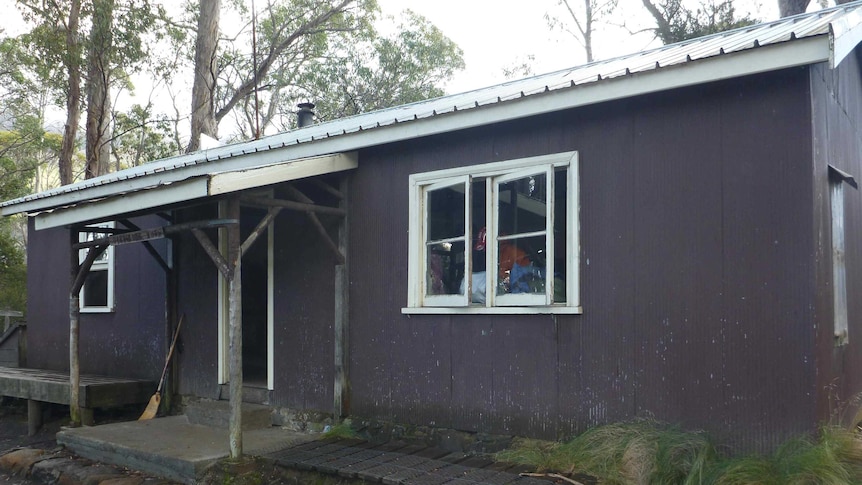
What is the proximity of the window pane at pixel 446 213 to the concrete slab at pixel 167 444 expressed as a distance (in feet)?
7.45

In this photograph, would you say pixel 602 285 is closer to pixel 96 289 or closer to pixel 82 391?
pixel 82 391

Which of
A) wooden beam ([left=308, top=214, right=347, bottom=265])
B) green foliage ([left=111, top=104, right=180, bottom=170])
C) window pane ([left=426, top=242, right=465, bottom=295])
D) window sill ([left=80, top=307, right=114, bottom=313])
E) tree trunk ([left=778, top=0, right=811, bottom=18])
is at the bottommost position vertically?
window sill ([left=80, top=307, right=114, bottom=313])

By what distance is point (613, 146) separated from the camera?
5656 millimetres

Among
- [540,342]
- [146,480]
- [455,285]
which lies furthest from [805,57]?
[146,480]

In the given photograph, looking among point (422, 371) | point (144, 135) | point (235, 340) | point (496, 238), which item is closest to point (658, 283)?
point (496, 238)

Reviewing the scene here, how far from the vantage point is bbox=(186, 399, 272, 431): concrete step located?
25.1 ft

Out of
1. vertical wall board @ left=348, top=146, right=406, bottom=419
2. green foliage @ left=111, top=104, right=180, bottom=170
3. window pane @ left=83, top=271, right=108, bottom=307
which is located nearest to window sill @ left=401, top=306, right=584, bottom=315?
vertical wall board @ left=348, top=146, right=406, bottom=419

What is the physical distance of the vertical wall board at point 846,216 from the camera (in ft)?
16.2

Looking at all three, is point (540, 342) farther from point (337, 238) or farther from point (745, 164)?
point (337, 238)

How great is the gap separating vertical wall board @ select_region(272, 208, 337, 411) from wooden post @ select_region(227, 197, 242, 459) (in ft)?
3.82

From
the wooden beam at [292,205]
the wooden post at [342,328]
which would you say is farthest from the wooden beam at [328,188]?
the wooden beam at [292,205]

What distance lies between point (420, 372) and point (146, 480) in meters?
2.52

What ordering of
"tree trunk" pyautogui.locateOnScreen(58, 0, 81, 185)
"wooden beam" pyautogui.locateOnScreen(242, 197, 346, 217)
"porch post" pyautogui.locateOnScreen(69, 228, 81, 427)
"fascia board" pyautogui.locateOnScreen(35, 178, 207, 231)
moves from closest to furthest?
"fascia board" pyautogui.locateOnScreen(35, 178, 207, 231) < "wooden beam" pyautogui.locateOnScreen(242, 197, 346, 217) < "porch post" pyautogui.locateOnScreen(69, 228, 81, 427) < "tree trunk" pyautogui.locateOnScreen(58, 0, 81, 185)

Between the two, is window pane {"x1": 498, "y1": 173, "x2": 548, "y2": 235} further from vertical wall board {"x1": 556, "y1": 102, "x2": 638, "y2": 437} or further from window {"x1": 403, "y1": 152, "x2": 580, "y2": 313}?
vertical wall board {"x1": 556, "y1": 102, "x2": 638, "y2": 437}
